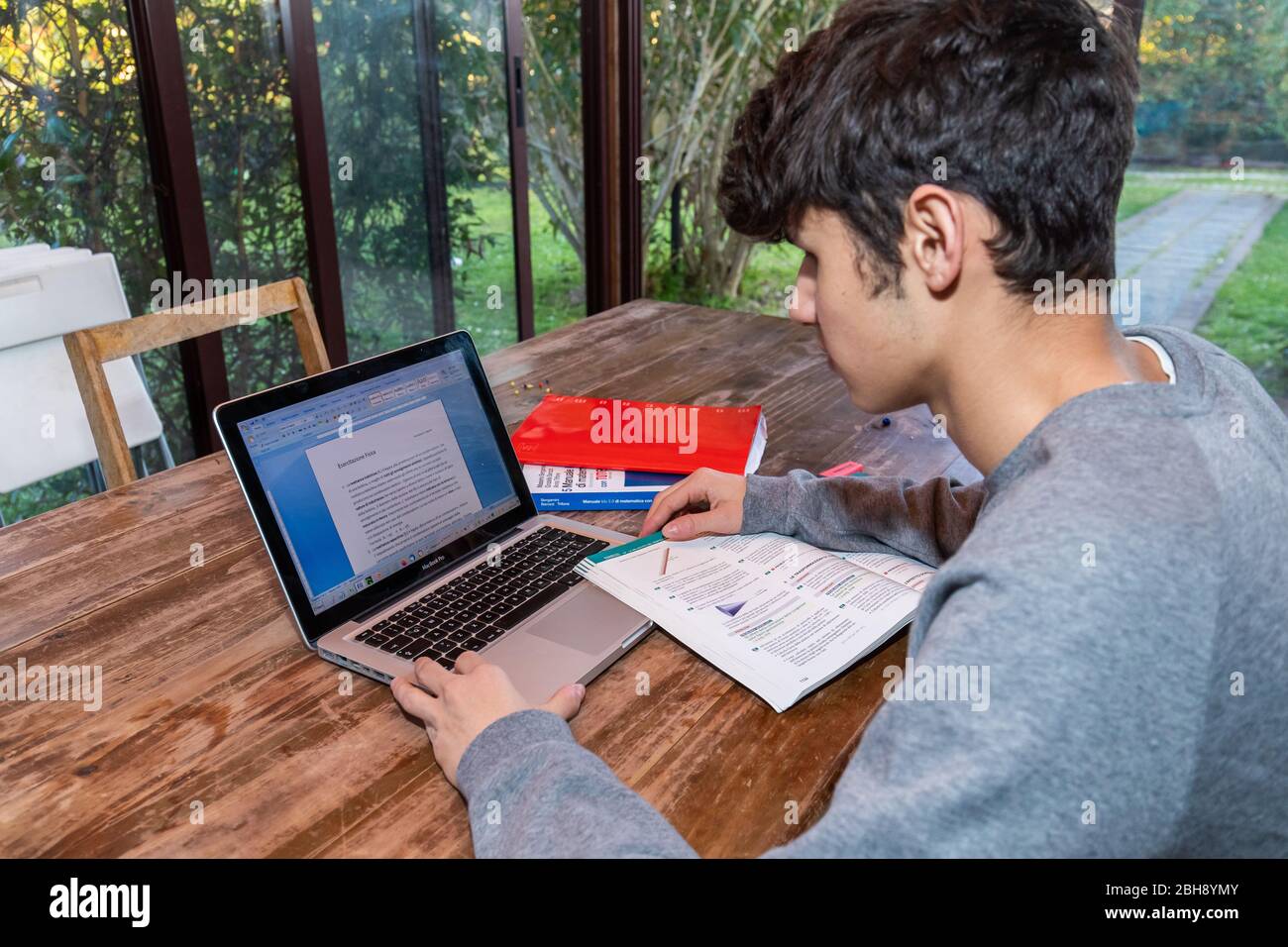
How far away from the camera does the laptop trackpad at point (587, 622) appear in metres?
0.99

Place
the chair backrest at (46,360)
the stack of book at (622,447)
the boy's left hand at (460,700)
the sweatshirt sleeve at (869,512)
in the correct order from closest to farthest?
the boy's left hand at (460,700) → the sweatshirt sleeve at (869,512) → the stack of book at (622,447) → the chair backrest at (46,360)

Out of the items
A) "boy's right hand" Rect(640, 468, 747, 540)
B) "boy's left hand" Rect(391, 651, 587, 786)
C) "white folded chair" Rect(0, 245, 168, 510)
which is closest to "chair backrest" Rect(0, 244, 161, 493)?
"white folded chair" Rect(0, 245, 168, 510)

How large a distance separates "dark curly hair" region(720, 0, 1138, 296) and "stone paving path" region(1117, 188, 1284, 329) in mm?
2561

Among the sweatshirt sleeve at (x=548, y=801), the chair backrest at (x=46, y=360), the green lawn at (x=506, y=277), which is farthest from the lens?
the green lawn at (x=506, y=277)

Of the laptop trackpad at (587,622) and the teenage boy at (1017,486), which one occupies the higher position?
the teenage boy at (1017,486)

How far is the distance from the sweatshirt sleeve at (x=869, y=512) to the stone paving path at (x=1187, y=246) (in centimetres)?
230

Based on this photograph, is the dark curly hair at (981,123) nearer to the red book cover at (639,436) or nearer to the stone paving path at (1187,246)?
the red book cover at (639,436)

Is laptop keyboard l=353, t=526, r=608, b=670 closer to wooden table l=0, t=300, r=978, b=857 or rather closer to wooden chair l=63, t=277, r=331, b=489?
wooden table l=0, t=300, r=978, b=857

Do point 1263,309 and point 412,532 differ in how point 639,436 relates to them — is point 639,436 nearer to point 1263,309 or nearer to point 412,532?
point 412,532

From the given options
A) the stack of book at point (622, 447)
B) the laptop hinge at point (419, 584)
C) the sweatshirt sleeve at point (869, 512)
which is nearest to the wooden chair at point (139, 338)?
the stack of book at point (622, 447)

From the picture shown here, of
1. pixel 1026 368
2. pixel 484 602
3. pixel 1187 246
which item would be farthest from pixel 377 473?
pixel 1187 246

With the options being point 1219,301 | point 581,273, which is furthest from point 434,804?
point 581,273

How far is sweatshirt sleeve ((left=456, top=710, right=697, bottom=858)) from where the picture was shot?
2.25ft

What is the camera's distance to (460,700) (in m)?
0.84
